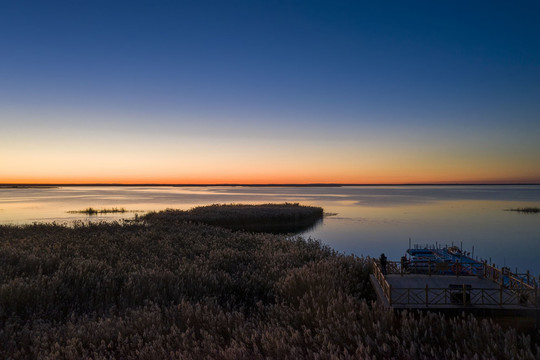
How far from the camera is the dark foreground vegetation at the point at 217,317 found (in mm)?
6473

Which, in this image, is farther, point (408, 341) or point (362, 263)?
point (362, 263)

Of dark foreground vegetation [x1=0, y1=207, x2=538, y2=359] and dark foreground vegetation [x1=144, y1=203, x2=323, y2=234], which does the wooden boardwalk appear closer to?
dark foreground vegetation [x1=0, y1=207, x2=538, y2=359]

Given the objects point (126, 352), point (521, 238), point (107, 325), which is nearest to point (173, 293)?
point (107, 325)

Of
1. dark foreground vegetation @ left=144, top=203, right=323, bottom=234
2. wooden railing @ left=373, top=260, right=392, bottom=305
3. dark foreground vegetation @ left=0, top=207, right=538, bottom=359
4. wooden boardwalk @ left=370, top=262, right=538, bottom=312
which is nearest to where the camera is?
dark foreground vegetation @ left=0, top=207, right=538, bottom=359

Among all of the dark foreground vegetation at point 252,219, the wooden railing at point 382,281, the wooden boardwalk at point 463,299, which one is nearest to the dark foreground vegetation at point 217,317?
the wooden boardwalk at point 463,299

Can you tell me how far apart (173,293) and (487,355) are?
26.7 feet

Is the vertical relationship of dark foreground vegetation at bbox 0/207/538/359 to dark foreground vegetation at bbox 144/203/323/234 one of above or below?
above

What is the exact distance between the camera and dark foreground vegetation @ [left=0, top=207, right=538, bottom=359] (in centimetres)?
647

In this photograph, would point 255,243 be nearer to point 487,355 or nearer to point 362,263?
point 362,263

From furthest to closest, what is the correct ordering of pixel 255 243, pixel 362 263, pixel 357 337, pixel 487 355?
pixel 255 243
pixel 362 263
pixel 357 337
pixel 487 355

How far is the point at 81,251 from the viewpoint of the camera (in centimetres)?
1758

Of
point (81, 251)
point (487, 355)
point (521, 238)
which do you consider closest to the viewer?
point (487, 355)

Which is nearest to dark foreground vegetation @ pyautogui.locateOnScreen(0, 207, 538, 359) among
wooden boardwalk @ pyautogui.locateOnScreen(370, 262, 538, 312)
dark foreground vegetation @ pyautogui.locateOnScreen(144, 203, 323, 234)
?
wooden boardwalk @ pyautogui.locateOnScreen(370, 262, 538, 312)

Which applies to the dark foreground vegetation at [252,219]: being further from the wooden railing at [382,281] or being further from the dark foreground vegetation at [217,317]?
the wooden railing at [382,281]
